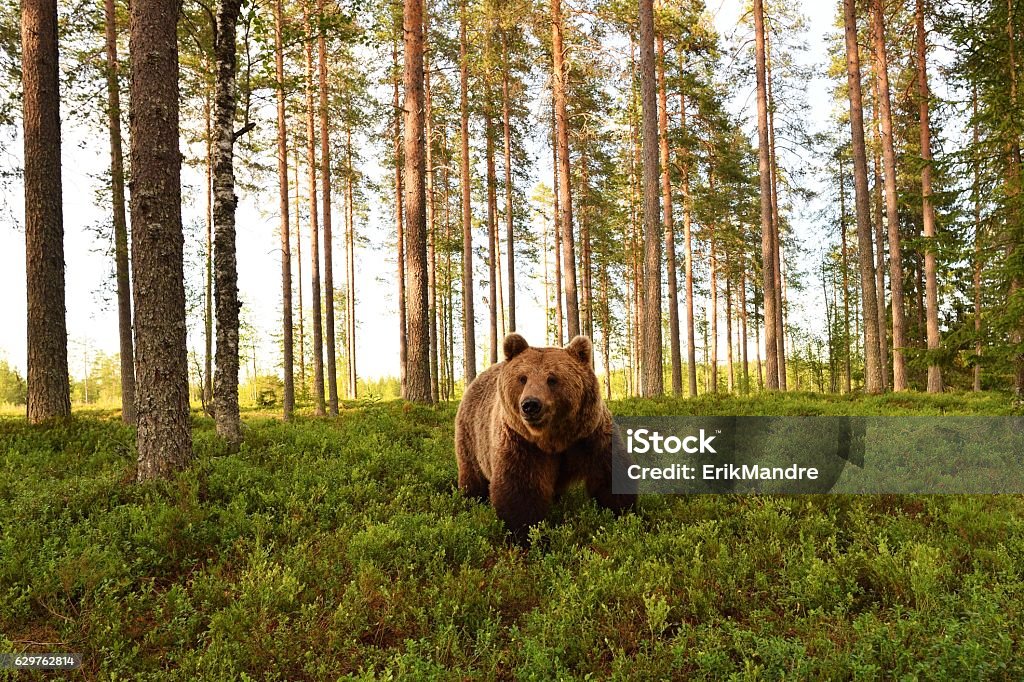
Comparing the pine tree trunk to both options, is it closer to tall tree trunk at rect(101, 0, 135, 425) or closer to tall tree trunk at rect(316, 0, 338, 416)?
tall tree trunk at rect(316, 0, 338, 416)

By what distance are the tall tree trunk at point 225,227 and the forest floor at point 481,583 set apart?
2.02m

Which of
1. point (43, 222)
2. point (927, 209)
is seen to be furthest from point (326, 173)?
point (927, 209)

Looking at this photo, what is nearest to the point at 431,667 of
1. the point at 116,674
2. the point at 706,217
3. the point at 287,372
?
the point at 116,674

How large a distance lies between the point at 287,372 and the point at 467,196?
930 centimetres

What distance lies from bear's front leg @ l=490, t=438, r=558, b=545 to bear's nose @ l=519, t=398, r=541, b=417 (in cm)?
72

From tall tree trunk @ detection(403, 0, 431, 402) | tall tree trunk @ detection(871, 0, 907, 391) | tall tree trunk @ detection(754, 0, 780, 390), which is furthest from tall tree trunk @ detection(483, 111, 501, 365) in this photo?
tall tree trunk @ detection(871, 0, 907, 391)

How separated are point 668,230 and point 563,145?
478cm

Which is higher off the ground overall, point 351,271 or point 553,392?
point 351,271

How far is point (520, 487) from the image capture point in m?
5.56

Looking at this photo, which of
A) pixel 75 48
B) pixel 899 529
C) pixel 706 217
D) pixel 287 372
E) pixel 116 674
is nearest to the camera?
pixel 116 674

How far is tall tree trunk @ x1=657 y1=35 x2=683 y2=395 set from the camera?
17873mm

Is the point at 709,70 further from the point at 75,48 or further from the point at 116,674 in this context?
the point at 116,674

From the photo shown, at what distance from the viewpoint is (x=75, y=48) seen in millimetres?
15258

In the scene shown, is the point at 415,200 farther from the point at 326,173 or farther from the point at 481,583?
the point at 481,583
